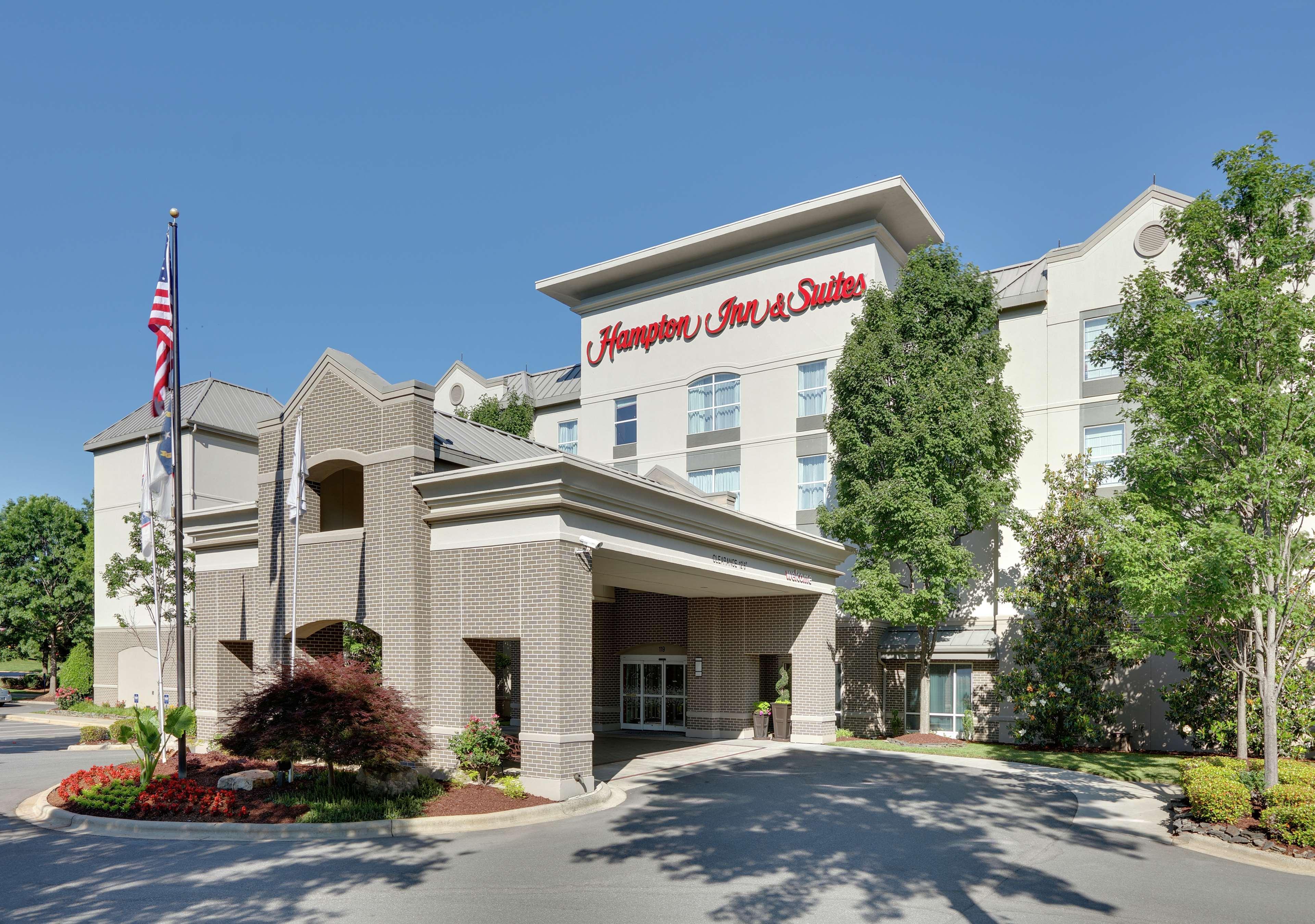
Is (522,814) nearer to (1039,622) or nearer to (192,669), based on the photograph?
(1039,622)

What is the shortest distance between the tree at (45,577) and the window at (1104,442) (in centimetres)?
4729

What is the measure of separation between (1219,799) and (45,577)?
179ft

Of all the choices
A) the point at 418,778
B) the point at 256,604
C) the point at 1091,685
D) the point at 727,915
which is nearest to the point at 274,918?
Answer: the point at 727,915

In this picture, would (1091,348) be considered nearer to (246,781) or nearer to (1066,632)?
(1066,632)

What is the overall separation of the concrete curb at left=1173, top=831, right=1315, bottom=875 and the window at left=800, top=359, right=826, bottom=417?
70.0 ft

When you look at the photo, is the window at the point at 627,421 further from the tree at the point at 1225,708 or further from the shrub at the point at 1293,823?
the shrub at the point at 1293,823

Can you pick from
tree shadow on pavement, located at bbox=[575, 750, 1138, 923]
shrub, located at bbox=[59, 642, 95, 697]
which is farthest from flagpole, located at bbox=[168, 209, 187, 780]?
shrub, located at bbox=[59, 642, 95, 697]

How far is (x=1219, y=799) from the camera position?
1402 cm

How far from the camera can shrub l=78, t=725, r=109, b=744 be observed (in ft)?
82.2

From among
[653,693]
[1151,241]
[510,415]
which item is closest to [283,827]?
[653,693]

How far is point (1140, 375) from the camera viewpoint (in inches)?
714

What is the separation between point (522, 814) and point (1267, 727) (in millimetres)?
11543

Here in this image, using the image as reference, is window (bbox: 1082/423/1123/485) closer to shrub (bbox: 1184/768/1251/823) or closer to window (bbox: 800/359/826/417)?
window (bbox: 800/359/826/417)

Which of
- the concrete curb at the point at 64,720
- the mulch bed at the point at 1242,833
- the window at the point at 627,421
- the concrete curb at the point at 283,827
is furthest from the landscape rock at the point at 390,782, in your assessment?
the window at the point at 627,421
